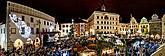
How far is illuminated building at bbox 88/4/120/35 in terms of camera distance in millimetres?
7809

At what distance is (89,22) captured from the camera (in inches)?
313

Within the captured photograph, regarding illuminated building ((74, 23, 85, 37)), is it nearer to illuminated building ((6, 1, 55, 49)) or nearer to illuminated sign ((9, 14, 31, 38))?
illuminated building ((6, 1, 55, 49))

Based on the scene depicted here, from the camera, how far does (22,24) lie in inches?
292

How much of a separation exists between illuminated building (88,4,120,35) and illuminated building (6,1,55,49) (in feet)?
4.76

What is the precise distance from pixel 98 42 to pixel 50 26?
2.60 meters

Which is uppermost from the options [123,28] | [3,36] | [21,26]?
[21,26]

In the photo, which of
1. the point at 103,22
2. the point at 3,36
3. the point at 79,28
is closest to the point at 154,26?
the point at 103,22

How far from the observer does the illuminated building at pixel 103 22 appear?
781cm

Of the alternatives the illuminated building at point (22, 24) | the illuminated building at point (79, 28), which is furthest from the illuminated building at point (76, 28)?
the illuminated building at point (22, 24)

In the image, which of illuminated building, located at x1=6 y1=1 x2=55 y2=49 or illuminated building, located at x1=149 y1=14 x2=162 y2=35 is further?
illuminated building, located at x1=149 y1=14 x2=162 y2=35

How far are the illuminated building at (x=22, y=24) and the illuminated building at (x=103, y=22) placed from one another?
145 centimetres

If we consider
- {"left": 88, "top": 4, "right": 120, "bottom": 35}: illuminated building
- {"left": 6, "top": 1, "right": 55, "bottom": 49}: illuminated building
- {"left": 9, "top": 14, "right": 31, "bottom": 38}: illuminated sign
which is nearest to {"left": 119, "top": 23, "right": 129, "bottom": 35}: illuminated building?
{"left": 88, "top": 4, "right": 120, "bottom": 35}: illuminated building

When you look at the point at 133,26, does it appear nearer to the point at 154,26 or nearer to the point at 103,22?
the point at 154,26

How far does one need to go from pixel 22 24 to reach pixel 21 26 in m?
0.08
